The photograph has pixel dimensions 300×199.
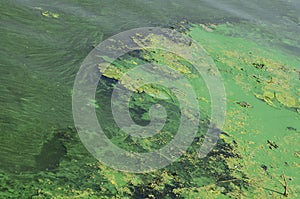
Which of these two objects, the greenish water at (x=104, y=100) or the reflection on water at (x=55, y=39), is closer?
the greenish water at (x=104, y=100)

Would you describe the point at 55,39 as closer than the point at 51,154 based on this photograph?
No

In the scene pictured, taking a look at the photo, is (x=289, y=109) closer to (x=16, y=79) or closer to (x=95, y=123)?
(x=95, y=123)

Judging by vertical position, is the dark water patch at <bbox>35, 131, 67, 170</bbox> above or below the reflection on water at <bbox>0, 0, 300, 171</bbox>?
below

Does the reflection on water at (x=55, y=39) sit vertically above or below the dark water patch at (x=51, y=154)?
above

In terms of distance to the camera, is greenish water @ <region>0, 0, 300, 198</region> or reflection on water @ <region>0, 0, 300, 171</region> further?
reflection on water @ <region>0, 0, 300, 171</region>

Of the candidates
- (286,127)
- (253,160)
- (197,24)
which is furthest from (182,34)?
(253,160)

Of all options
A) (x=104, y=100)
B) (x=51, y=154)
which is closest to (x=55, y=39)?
(x=104, y=100)

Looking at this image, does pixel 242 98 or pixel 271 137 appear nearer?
pixel 271 137

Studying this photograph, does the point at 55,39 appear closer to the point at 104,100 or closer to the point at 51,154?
the point at 104,100
